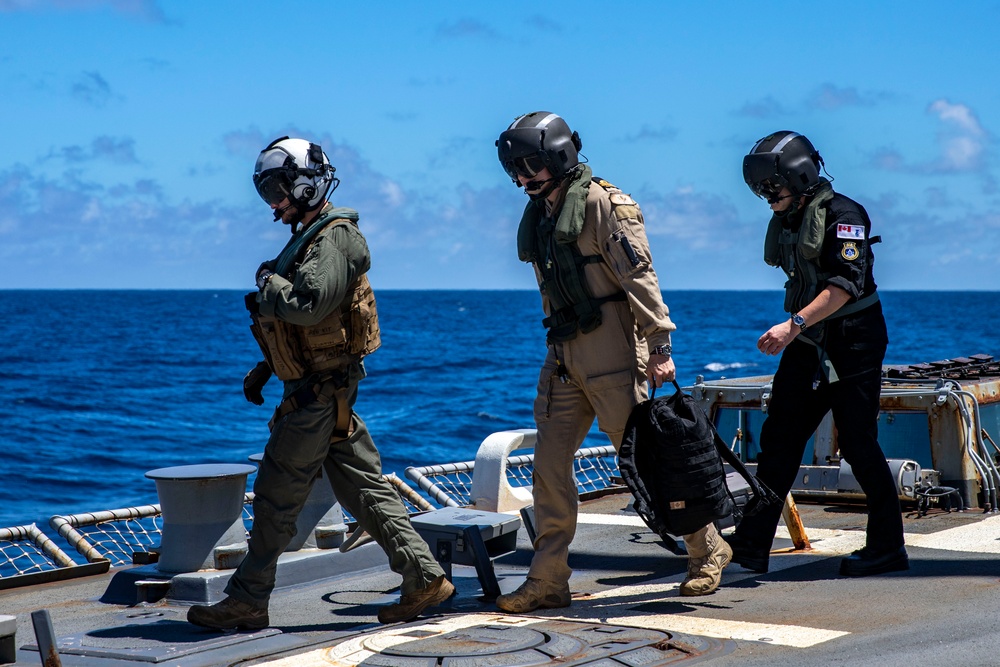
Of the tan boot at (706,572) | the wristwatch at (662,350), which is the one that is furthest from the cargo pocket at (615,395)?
the tan boot at (706,572)

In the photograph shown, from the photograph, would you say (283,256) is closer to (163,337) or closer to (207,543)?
(207,543)

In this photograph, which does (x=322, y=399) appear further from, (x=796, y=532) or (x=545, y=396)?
(x=796, y=532)

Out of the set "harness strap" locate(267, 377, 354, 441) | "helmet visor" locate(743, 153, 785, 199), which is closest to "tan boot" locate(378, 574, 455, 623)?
"harness strap" locate(267, 377, 354, 441)

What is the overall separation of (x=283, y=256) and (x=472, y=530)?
1479 mm

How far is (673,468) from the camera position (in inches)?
197

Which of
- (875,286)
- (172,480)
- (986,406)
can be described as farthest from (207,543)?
(986,406)

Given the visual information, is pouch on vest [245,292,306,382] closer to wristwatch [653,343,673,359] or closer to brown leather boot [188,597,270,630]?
brown leather boot [188,597,270,630]

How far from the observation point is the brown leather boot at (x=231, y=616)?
16.6ft

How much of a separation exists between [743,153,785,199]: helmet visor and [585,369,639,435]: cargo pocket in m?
1.20

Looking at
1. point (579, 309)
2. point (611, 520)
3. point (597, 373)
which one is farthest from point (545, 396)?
point (611, 520)

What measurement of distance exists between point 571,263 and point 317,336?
1.08m

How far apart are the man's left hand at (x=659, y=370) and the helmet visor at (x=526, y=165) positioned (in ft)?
3.00

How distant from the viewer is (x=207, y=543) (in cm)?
589

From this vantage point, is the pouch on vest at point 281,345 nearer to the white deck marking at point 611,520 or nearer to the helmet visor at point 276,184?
the helmet visor at point 276,184
